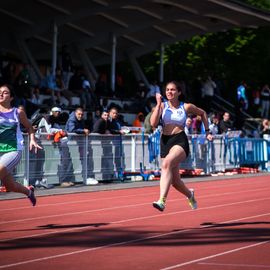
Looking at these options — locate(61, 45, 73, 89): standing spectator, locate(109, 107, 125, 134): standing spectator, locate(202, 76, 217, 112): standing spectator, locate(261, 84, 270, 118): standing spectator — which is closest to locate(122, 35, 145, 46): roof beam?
locate(202, 76, 217, 112): standing spectator

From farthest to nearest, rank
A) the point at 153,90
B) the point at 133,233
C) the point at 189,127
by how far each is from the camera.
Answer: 1. the point at 153,90
2. the point at 189,127
3. the point at 133,233

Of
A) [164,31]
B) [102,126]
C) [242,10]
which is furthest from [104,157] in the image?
[164,31]

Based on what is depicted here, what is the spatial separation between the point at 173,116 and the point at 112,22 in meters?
29.8

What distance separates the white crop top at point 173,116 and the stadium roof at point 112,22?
23680mm

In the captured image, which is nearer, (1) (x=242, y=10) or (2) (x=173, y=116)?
(2) (x=173, y=116)

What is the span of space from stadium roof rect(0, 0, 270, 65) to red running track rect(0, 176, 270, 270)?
19894 millimetres

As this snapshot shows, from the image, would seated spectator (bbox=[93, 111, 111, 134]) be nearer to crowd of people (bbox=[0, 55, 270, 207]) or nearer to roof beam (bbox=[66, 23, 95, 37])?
crowd of people (bbox=[0, 55, 270, 207])

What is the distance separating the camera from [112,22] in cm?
4197

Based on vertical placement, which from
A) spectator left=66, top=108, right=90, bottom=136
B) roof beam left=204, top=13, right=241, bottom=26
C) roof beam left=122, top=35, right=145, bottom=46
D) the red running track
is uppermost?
roof beam left=204, top=13, right=241, bottom=26

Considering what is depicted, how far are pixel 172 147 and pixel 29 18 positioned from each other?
26467 mm

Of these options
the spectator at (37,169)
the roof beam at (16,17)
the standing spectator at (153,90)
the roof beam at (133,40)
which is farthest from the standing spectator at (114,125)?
the roof beam at (133,40)

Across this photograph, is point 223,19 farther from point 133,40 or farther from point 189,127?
point 189,127

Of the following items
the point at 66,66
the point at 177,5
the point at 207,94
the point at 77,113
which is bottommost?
the point at 77,113

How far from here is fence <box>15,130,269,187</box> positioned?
Answer: 20.4 meters
